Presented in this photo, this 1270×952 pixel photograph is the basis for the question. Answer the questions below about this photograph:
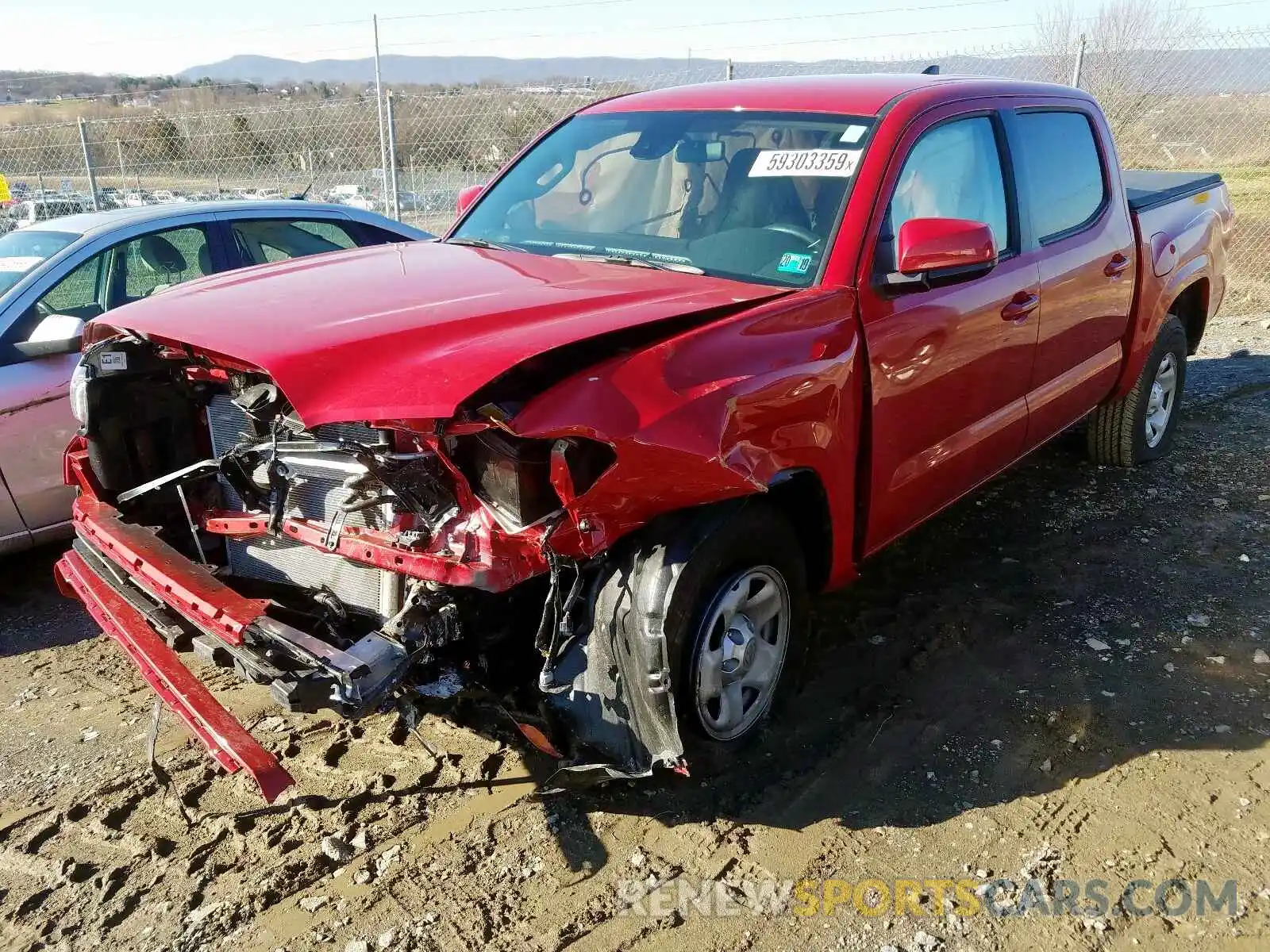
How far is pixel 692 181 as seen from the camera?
3561 mm

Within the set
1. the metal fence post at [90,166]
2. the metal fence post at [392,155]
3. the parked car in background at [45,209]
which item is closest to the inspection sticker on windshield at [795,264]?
the metal fence post at [392,155]

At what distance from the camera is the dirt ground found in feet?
8.33

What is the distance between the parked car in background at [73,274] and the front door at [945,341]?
9.03ft

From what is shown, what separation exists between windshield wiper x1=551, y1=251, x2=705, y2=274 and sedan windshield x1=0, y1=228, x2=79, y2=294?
271 cm

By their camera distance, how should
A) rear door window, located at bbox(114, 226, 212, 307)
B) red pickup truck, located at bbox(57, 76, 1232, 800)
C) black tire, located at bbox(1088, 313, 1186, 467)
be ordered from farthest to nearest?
black tire, located at bbox(1088, 313, 1186, 467), rear door window, located at bbox(114, 226, 212, 307), red pickup truck, located at bbox(57, 76, 1232, 800)

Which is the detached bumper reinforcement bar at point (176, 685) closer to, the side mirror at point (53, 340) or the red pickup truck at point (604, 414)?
the red pickup truck at point (604, 414)

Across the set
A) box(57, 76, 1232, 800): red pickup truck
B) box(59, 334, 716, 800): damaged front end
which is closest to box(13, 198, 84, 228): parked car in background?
box(57, 76, 1232, 800): red pickup truck

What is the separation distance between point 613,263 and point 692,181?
0.47 meters

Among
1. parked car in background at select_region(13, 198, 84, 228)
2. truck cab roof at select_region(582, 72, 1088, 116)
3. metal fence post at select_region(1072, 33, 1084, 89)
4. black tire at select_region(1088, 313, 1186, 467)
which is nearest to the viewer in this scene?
truck cab roof at select_region(582, 72, 1088, 116)

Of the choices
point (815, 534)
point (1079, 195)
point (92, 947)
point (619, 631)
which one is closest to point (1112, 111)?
point (1079, 195)

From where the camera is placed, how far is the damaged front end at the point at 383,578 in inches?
93.9

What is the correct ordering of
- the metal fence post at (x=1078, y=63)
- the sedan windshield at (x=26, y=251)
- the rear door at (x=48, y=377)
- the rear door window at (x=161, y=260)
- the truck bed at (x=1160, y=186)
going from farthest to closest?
1. the metal fence post at (x=1078, y=63)
2. the truck bed at (x=1160, y=186)
3. the rear door window at (x=161, y=260)
4. the sedan windshield at (x=26, y=251)
5. the rear door at (x=48, y=377)

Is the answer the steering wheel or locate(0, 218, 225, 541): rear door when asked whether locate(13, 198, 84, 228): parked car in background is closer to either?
locate(0, 218, 225, 541): rear door

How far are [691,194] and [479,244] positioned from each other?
2.99ft
